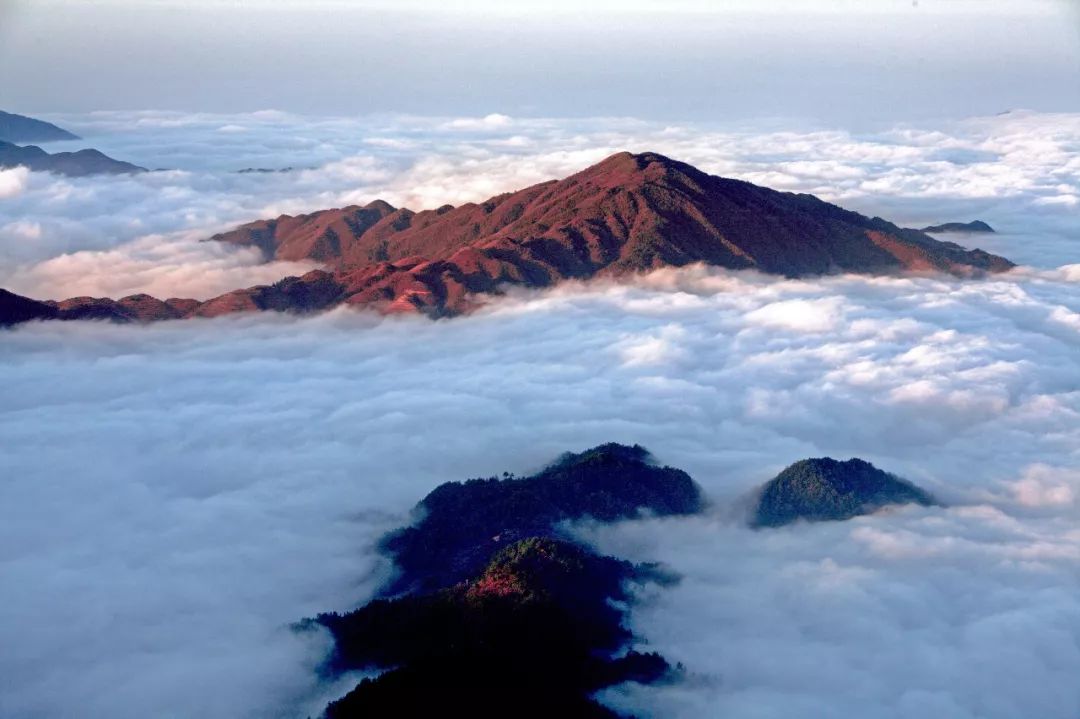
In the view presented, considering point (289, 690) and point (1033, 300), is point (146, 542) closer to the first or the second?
point (289, 690)

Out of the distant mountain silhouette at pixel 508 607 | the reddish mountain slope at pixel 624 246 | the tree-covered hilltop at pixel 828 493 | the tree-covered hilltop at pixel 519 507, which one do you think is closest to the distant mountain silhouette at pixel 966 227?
the reddish mountain slope at pixel 624 246


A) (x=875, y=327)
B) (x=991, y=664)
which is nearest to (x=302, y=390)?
(x=875, y=327)

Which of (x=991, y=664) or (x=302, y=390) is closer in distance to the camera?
(x=991, y=664)

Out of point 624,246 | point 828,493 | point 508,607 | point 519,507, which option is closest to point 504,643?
point 508,607

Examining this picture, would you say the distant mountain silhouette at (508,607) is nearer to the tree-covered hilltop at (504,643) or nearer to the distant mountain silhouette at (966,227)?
the tree-covered hilltop at (504,643)

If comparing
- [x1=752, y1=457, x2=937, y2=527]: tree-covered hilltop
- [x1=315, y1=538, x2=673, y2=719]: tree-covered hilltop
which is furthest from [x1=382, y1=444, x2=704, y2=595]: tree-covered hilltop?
[x1=315, y1=538, x2=673, y2=719]: tree-covered hilltop

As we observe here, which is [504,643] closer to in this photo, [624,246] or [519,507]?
[519,507]

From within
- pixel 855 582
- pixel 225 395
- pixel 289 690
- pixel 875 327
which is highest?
pixel 875 327
